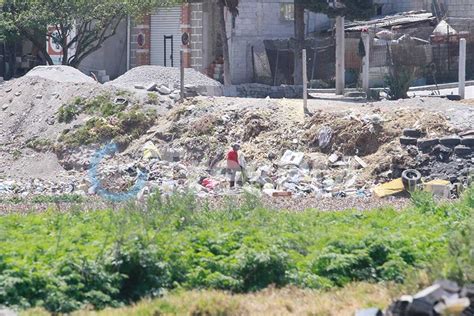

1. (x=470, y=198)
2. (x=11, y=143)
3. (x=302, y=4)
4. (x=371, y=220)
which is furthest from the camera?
(x=302, y=4)

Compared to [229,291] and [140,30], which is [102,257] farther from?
[140,30]

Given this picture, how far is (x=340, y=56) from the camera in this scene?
40312 mm

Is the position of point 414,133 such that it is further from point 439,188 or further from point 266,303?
point 266,303

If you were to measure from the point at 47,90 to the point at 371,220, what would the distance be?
23244 millimetres

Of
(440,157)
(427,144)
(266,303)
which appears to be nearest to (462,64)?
(427,144)

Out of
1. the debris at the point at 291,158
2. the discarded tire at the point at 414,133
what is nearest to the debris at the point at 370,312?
the discarded tire at the point at 414,133

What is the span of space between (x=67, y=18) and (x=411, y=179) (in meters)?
23.8

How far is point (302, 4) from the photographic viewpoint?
41812 millimetres

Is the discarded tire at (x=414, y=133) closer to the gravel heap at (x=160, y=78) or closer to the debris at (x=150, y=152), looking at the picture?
the debris at (x=150, y=152)

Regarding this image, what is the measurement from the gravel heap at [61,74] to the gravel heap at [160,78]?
1.26 meters

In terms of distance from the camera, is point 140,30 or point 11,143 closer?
point 11,143

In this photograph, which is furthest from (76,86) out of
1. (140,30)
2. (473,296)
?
(473,296)

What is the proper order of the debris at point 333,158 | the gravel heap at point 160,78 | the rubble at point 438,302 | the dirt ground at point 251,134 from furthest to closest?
1. the gravel heap at point 160,78
2. the debris at point 333,158
3. the dirt ground at point 251,134
4. the rubble at point 438,302

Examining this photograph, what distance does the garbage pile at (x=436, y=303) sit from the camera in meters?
11.7
